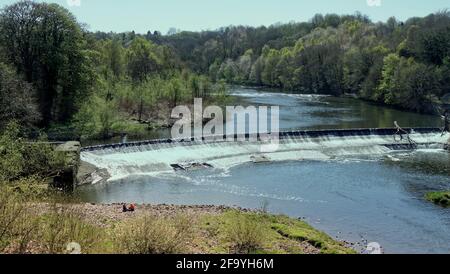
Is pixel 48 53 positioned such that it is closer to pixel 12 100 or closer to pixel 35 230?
pixel 12 100

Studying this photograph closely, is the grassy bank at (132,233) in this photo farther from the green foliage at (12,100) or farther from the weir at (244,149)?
the green foliage at (12,100)

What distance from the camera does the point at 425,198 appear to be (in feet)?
104

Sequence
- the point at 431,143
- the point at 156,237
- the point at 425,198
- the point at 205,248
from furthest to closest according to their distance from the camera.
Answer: the point at 431,143 → the point at 425,198 → the point at 205,248 → the point at 156,237

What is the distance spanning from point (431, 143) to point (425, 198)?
67.0 ft

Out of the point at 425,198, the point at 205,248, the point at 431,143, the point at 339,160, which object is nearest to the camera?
the point at 205,248

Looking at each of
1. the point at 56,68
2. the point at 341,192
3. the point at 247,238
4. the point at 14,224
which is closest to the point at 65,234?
the point at 14,224

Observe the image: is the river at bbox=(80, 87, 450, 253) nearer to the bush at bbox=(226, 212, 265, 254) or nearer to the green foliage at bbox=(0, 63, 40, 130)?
the bush at bbox=(226, 212, 265, 254)

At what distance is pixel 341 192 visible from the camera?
3284 cm

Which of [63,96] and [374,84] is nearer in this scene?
[63,96]

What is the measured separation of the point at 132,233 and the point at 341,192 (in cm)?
2074

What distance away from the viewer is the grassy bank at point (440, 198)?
30.3m

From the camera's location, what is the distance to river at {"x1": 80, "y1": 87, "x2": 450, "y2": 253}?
2545cm
